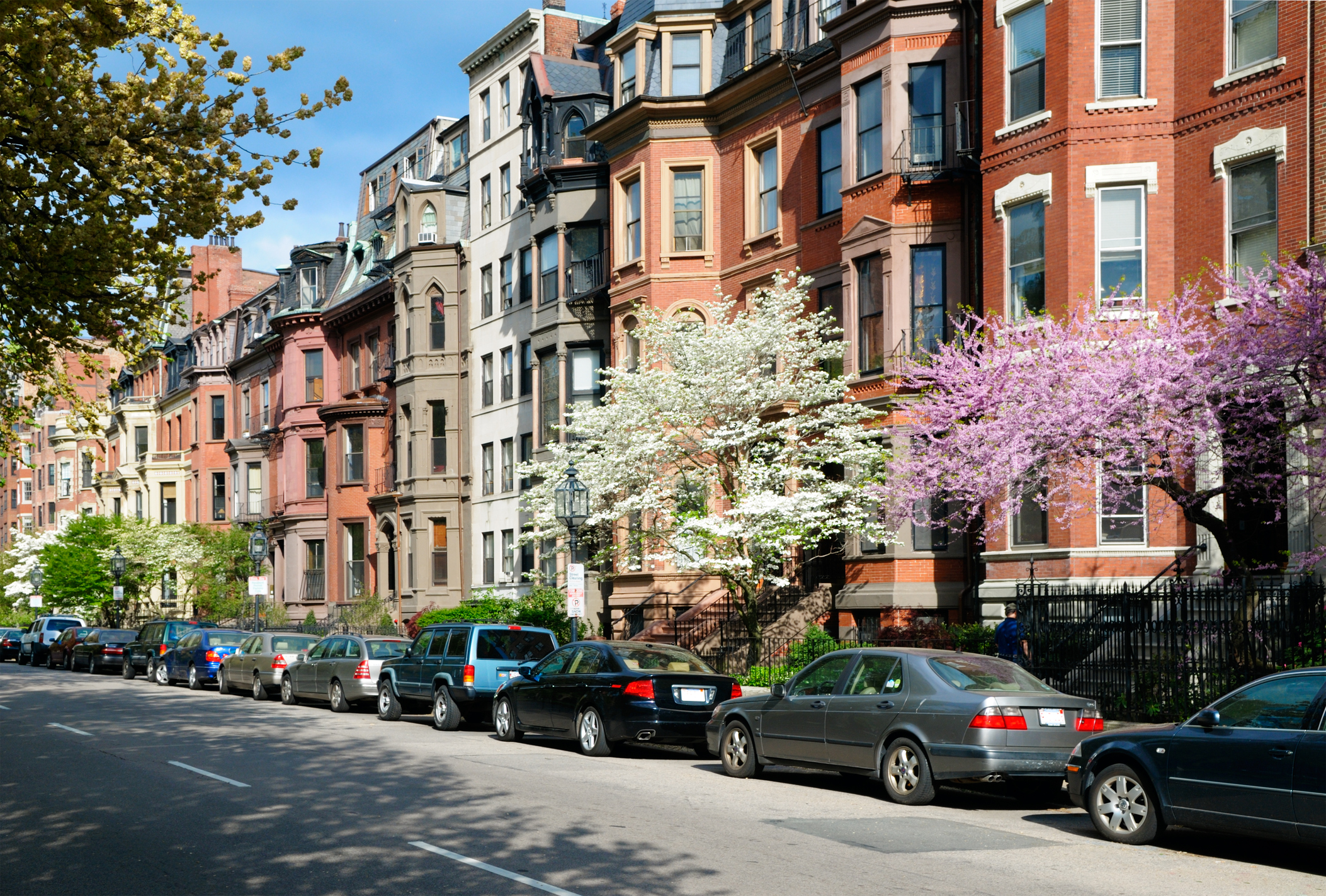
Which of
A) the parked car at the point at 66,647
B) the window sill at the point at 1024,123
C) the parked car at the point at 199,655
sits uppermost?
the window sill at the point at 1024,123

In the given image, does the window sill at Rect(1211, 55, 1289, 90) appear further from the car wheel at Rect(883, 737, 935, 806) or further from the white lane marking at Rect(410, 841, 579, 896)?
the white lane marking at Rect(410, 841, 579, 896)

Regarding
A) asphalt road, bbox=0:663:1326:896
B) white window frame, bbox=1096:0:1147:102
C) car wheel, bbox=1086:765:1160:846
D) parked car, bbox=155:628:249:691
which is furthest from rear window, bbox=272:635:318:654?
car wheel, bbox=1086:765:1160:846

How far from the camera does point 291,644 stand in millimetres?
29469

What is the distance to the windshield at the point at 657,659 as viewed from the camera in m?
17.5

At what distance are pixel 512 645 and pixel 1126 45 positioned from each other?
563 inches

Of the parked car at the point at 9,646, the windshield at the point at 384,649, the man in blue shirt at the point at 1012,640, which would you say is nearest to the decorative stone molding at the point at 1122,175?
the man in blue shirt at the point at 1012,640

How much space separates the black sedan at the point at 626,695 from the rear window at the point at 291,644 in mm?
12051

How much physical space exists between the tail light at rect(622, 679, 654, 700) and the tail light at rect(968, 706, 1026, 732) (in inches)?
216

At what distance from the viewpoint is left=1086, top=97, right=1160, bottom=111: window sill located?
2228cm

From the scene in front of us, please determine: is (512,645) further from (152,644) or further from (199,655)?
(152,644)

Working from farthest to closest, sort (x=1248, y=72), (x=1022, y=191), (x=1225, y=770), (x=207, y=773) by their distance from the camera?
(x=1022, y=191)
(x=1248, y=72)
(x=207, y=773)
(x=1225, y=770)

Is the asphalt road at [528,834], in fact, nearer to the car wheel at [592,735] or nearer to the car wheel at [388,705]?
the car wheel at [592,735]

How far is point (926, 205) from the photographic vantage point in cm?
2611

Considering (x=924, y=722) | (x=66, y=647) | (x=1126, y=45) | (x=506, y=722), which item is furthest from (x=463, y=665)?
(x=66, y=647)
